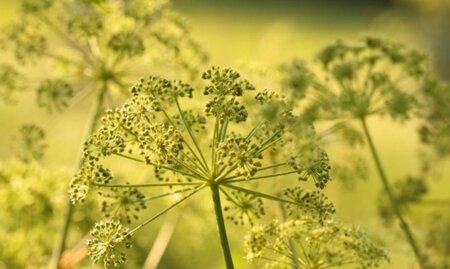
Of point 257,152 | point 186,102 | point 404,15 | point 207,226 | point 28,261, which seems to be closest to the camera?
point 257,152

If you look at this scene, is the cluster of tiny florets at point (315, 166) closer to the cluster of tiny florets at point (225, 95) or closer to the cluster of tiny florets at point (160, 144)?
the cluster of tiny florets at point (225, 95)

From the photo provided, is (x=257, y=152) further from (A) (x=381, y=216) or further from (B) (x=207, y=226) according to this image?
(B) (x=207, y=226)

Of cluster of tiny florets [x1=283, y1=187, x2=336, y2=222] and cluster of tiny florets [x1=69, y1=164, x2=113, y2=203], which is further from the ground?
cluster of tiny florets [x1=69, y1=164, x2=113, y2=203]

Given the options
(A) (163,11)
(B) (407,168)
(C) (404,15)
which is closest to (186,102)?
(A) (163,11)

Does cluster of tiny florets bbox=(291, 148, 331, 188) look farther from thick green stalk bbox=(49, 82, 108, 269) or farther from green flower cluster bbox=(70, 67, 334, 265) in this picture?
thick green stalk bbox=(49, 82, 108, 269)

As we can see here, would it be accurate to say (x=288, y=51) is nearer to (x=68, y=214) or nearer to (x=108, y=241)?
(x=68, y=214)

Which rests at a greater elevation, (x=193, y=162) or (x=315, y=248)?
(x=193, y=162)

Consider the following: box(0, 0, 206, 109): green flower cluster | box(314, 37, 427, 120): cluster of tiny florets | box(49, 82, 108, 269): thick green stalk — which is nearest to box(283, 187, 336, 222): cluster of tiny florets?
box(314, 37, 427, 120): cluster of tiny florets
